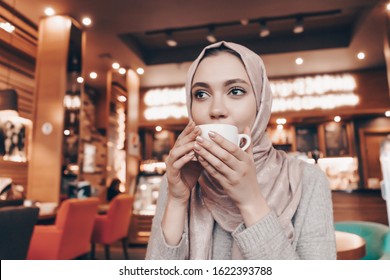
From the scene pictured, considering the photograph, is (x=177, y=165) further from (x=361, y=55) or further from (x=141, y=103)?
(x=141, y=103)

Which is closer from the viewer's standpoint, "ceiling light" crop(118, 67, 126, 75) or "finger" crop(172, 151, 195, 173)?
"finger" crop(172, 151, 195, 173)

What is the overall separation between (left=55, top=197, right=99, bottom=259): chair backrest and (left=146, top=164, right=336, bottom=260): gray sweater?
167 cm

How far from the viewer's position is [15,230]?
1379 mm

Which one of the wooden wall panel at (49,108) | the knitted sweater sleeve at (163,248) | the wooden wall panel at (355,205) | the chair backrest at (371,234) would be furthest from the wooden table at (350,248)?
the wooden wall panel at (49,108)

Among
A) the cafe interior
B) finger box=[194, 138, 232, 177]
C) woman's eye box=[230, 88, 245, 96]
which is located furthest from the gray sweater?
the cafe interior

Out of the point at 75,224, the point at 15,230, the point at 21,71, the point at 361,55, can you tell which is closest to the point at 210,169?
the point at 15,230

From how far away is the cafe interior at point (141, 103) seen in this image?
2076mm

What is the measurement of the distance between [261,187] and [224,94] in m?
0.19

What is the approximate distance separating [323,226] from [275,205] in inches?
3.7

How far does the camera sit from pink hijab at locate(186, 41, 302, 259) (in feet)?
1.98

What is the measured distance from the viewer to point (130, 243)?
3.91 metres

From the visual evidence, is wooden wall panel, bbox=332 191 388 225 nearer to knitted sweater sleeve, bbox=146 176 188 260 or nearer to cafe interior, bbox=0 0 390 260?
cafe interior, bbox=0 0 390 260

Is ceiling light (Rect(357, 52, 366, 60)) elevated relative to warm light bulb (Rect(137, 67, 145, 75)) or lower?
elevated

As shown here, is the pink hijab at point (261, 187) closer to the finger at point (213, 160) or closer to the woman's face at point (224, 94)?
the woman's face at point (224, 94)
